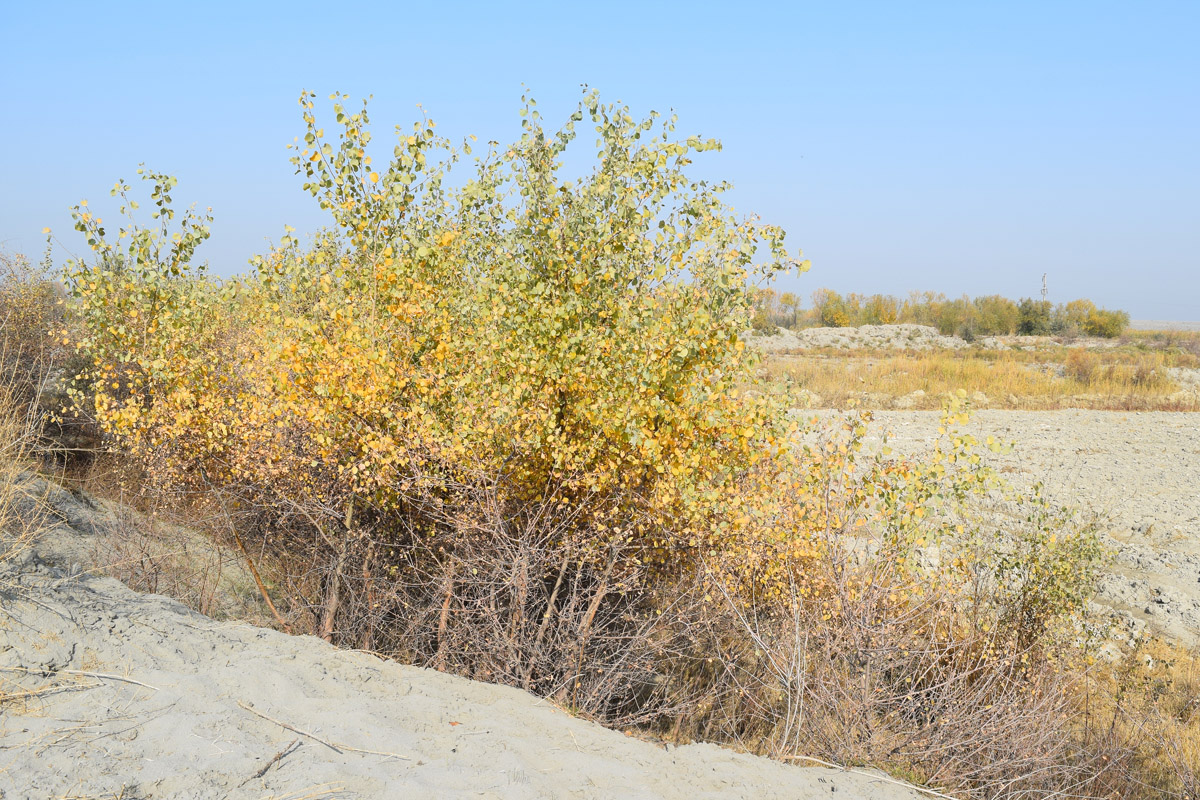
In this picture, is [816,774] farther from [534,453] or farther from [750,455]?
[534,453]

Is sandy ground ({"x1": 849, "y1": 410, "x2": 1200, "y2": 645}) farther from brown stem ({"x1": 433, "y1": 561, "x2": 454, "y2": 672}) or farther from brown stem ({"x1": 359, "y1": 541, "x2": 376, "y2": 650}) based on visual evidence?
brown stem ({"x1": 359, "y1": 541, "x2": 376, "y2": 650})

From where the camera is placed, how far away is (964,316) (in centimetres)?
5197

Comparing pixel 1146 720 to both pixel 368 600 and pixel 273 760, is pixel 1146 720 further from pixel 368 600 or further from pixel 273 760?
pixel 273 760

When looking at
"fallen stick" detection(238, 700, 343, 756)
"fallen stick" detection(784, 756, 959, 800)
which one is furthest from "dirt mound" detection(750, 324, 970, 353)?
"fallen stick" detection(238, 700, 343, 756)

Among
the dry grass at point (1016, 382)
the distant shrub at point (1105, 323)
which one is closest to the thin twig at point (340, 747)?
the dry grass at point (1016, 382)

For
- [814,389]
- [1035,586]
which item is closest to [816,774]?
[1035,586]

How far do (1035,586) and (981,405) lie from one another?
60.6 ft

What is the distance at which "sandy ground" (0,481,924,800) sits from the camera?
351 cm

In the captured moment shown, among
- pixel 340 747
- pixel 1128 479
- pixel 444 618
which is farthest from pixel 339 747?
pixel 1128 479

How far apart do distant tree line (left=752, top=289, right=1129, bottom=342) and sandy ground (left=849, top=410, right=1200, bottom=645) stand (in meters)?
21.7

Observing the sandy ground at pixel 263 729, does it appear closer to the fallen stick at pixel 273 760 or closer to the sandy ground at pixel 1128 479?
the fallen stick at pixel 273 760

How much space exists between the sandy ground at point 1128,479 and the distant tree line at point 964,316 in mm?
21747

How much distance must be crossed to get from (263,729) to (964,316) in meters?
54.0

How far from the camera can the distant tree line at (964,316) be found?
48.3m
